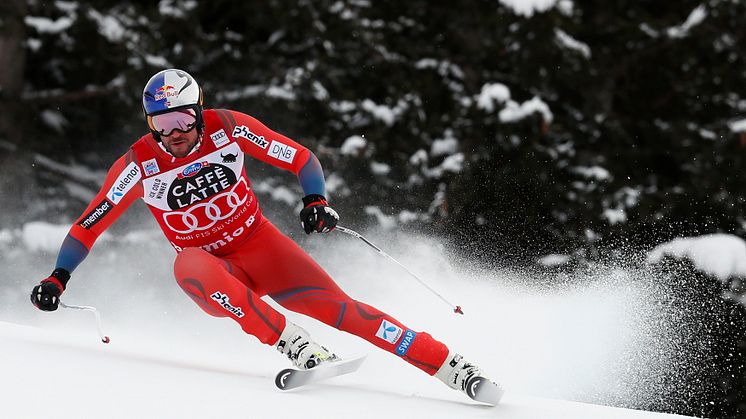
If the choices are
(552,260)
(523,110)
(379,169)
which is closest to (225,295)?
(552,260)

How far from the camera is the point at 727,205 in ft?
33.5

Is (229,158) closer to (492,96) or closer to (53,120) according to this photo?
(492,96)

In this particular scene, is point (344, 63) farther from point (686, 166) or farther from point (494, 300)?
point (494, 300)

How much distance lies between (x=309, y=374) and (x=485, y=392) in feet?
2.50

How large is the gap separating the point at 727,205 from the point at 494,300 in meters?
4.49

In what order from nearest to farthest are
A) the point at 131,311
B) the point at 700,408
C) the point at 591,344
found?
the point at 591,344
the point at 131,311
the point at 700,408

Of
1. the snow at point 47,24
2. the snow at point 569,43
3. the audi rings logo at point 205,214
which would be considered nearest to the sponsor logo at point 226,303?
the audi rings logo at point 205,214

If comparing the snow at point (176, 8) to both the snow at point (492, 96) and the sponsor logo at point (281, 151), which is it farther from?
the sponsor logo at point (281, 151)

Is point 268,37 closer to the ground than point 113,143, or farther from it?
farther from it

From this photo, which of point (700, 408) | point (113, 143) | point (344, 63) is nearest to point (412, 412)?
point (700, 408)

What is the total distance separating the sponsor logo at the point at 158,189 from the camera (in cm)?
457

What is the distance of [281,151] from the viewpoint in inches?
184

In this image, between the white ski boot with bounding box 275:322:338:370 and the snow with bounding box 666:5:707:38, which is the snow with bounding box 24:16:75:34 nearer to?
the snow with bounding box 666:5:707:38

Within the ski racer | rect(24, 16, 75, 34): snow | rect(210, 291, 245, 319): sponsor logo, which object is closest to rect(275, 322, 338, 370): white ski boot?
the ski racer
